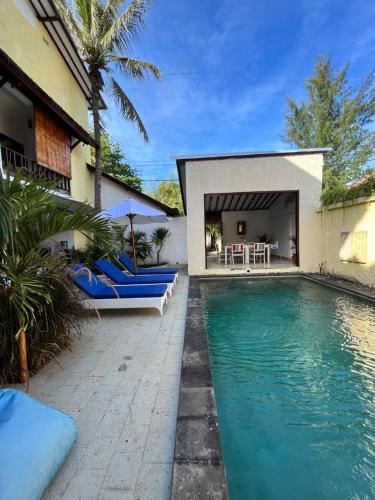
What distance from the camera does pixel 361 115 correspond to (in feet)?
68.1

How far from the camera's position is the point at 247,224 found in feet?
64.1

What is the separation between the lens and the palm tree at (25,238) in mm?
2476

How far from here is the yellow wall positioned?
7.46 meters

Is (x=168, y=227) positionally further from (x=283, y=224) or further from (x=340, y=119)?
(x=340, y=119)

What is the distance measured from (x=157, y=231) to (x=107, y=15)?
9164 millimetres

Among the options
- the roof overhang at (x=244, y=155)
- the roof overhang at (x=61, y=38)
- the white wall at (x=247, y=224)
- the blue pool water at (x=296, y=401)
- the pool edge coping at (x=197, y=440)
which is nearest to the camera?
the pool edge coping at (x=197, y=440)

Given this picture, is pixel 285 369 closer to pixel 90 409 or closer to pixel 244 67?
pixel 90 409

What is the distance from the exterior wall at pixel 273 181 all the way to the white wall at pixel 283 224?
283 cm

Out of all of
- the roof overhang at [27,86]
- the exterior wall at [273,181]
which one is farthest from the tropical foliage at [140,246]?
the roof overhang at [27,86]

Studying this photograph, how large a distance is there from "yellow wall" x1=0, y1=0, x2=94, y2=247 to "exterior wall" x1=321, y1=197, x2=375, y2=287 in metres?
8.05

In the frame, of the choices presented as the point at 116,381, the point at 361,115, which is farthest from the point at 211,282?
the point at 361,115

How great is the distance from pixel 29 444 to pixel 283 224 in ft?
52.5

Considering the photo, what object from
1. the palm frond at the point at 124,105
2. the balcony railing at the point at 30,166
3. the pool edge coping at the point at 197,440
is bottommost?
the pool edge coping at the point at 197,440

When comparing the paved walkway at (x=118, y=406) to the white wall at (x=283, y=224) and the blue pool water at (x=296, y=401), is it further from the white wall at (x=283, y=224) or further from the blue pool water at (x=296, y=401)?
the white wall at (x=283, y=224)
